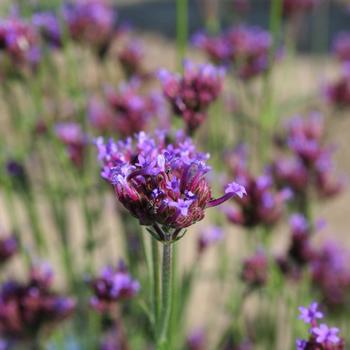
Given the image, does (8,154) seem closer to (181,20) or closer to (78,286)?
(78,286)

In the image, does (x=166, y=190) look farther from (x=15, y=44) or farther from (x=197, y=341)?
(x=197, y=341)

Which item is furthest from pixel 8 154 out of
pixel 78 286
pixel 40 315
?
pixel 40 315

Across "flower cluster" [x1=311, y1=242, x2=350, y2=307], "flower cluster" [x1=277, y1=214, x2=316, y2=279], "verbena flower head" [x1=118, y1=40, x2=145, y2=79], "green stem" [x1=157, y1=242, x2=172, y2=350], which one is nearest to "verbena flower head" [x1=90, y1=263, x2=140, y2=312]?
"green stem" [x1=157, y1=242, x2=172, y2=350]

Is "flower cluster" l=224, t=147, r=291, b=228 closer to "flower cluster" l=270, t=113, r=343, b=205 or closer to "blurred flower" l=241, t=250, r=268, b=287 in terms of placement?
"blurred flower" l=241, t=250, r=268, b=287

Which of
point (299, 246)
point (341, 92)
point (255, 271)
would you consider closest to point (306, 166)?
point (299, 246)

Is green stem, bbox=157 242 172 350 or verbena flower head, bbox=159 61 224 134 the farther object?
verbena flower head, bbox=159 61 224 134

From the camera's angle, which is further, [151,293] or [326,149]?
[326,149]

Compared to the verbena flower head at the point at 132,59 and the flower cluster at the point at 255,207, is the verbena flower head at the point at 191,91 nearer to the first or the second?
the flower cluster at the point at 255,207
